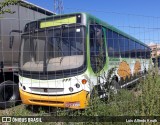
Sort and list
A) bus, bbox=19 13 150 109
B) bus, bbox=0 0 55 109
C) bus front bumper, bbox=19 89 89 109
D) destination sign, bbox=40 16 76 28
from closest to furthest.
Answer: bus front bumper, bbox=19 89 89 109 → bus, bbox=19 13 150 109 → destination sign, bbox=40 16 76 28 → bus, bbox=0 0 55 109

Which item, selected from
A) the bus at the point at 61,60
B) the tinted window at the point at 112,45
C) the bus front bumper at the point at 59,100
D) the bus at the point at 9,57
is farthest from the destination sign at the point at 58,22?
the bus front bumper at the point at 59,100

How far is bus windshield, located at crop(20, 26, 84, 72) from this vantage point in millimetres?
7617

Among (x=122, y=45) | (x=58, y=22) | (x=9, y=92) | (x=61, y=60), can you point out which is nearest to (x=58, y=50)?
(x=61, y=60)

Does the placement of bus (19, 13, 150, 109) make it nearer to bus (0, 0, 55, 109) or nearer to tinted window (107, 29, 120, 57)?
tinted window (107, 29, 120, 57)

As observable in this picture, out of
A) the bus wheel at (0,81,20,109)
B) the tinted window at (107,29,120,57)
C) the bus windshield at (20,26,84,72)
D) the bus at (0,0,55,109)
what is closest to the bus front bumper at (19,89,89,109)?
the bus windshield at (20,26,84,72)

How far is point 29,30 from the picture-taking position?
852cm

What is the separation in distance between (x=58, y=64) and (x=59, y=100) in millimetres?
883

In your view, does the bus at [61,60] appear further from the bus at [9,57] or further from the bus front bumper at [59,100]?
the bus at [9,57]

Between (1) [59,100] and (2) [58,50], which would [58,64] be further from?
(1) [59,100]

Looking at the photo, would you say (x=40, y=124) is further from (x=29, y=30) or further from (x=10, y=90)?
(x=10, y=90)

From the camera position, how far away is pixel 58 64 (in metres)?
7.70

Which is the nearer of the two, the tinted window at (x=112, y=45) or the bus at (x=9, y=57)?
the tinted window at (x=112, y=45)

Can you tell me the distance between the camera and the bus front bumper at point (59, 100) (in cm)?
746

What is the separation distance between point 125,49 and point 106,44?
1.30 metres
